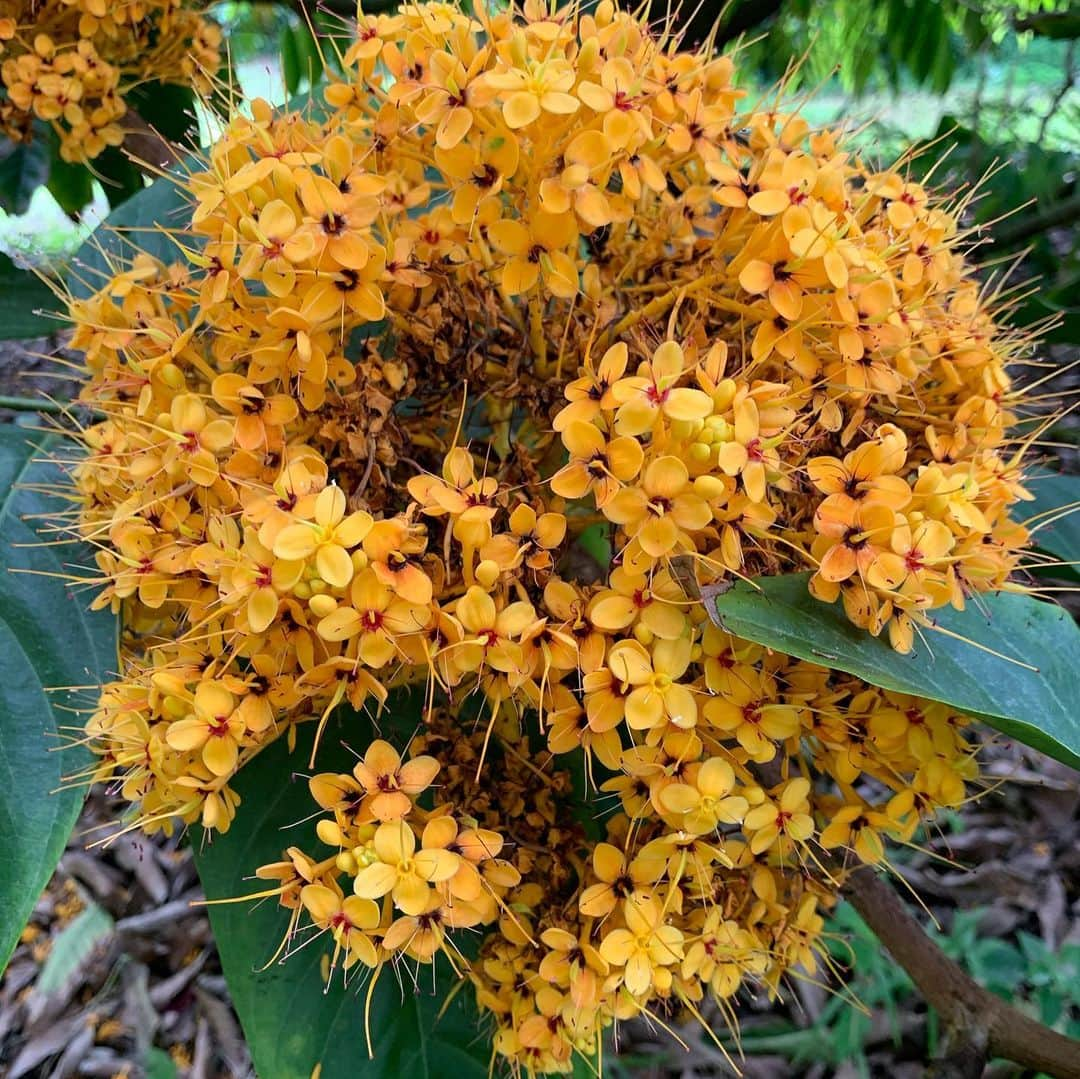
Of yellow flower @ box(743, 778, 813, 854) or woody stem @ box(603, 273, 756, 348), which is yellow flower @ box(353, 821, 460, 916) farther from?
woody stem @ box(603, 273, 756, 348)

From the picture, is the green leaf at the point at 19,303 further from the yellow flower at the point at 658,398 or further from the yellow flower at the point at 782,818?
the yellow flower at the point at 782,818

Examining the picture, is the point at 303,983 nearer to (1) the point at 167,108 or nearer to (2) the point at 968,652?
(2) the point at 968,652

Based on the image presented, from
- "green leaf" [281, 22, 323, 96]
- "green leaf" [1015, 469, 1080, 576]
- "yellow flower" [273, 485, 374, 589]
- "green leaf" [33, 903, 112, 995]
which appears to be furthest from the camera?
"green leaf" [281, 22, 323, 96]

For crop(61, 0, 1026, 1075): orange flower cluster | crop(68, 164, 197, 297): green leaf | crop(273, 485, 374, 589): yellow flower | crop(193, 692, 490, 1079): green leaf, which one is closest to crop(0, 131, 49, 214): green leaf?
crop(68, 164, 197, 297): green leaf

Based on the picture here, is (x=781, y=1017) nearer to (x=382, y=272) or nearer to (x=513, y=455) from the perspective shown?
(x=513, y=455)

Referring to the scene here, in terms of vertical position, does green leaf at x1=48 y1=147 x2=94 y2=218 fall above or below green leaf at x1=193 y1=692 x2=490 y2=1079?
above

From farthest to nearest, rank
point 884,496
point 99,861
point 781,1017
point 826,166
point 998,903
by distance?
point 99,861
point 998,903
point 781,1017
point 826,166
point 884,496

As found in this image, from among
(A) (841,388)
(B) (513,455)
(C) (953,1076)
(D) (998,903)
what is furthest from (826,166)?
(D) (998,903)
